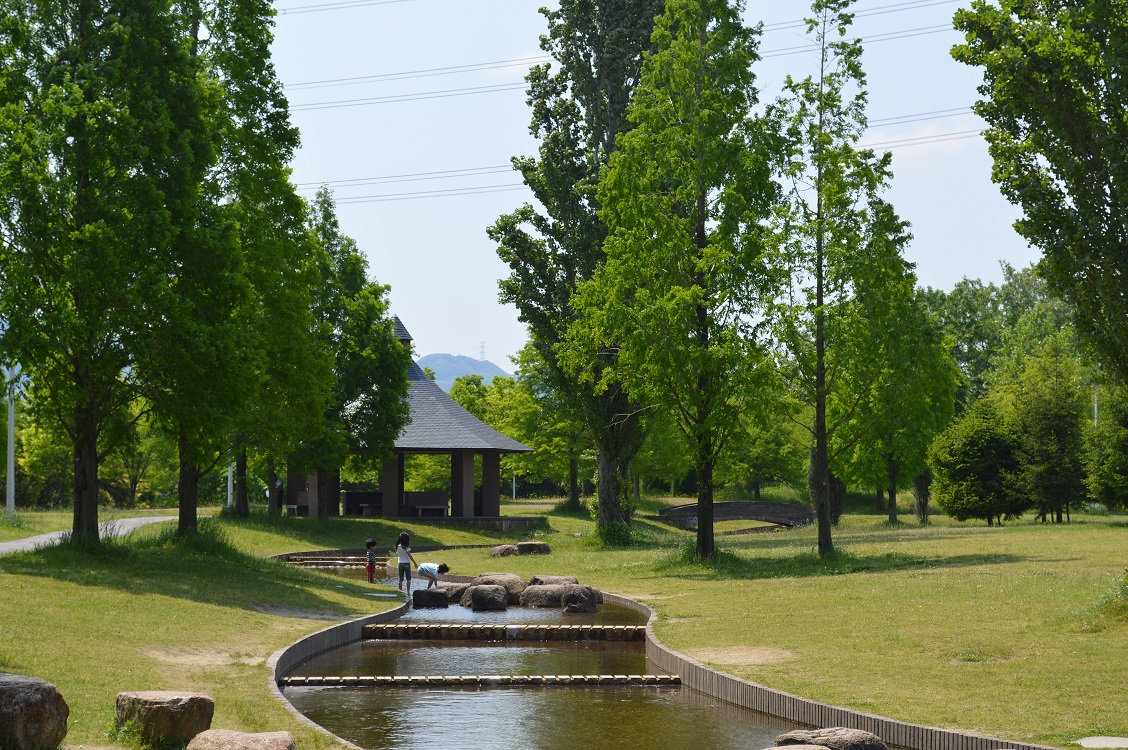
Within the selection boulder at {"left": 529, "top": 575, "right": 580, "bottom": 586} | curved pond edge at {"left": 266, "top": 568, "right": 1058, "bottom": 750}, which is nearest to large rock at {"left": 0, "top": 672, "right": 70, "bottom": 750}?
curved pond edge at {"left": 266, "top": 568, "right": 1058, "bottom": 750}

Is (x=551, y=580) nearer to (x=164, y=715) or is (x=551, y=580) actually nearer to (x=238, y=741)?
(x=164, y=715)

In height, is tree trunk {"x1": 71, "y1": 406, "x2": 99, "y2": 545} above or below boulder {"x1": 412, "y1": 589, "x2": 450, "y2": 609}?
above

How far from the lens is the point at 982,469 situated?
143 feet

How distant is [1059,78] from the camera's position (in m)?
14.5

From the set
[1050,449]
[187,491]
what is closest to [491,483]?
[1050,449]

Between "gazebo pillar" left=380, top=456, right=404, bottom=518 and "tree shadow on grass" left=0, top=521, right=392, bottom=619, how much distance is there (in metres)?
24.6

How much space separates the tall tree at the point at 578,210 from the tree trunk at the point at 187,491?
519 inches

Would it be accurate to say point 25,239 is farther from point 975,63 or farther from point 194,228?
point 975,63

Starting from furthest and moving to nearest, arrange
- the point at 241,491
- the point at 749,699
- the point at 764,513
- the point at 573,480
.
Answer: the point at 573,480, the point at 764,513, the point at 241,491, the point at 749,699

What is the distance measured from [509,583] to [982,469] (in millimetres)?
27079

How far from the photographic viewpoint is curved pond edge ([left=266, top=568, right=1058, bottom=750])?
30.3 ft

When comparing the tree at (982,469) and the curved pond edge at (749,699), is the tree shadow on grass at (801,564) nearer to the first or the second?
the curved pond edge at (749,699)

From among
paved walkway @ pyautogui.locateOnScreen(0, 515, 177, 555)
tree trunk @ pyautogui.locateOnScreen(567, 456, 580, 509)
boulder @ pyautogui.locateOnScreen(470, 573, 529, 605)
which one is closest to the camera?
paved walkway @ pyautogui.locateOnScreen(0, 515, 177, 555)

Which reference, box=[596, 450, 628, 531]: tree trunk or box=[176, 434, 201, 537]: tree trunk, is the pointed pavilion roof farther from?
box=[176, 434, 201, 537]: tree trunk
